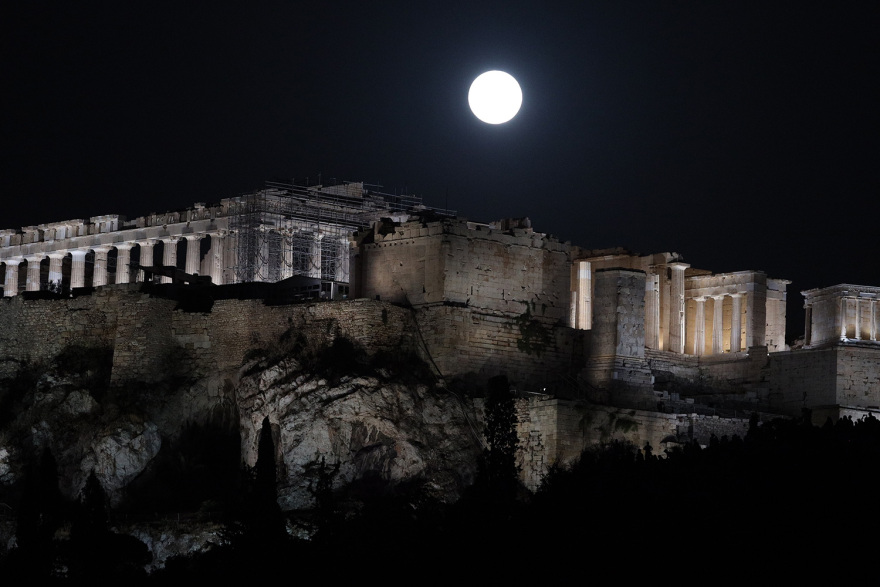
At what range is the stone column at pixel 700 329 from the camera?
8856 cm

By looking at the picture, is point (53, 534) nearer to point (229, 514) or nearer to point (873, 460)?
point (229, 514)

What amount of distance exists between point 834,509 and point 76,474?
3072cm

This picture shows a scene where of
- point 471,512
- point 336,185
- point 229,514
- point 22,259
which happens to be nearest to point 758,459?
point 471,512

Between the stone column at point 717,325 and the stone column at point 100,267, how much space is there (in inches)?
1158

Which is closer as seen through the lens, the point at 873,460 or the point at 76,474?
the point at 873,460

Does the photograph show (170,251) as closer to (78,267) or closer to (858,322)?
(78,267)

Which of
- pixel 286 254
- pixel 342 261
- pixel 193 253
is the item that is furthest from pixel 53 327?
pixel 342 261

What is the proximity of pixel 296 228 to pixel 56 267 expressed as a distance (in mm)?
15561

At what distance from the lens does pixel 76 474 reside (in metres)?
78.7

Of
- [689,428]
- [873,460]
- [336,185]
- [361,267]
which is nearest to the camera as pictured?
[873,460]

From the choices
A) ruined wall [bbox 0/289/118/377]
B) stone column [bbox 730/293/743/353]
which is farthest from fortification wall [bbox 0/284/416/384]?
stone column [bbox 730/293/743/353]

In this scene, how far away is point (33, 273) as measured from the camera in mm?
106312

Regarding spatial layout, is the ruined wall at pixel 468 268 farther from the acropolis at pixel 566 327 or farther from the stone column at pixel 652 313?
the stone column at pixel 652 313

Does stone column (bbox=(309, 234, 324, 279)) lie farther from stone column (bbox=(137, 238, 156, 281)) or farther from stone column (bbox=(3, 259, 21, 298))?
stone column (bbox=(3, 259, 21, 298))
